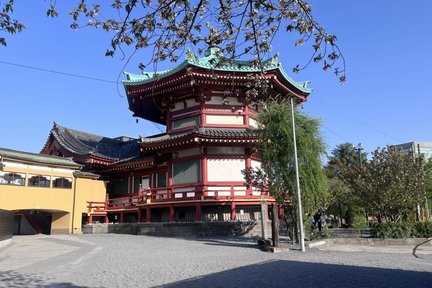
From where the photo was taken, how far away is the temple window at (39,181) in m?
28.1

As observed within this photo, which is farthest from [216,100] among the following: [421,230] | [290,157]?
[421,230]

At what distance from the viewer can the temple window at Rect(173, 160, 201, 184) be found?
25.2m

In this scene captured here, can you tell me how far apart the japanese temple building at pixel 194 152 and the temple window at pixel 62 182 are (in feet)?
7.23

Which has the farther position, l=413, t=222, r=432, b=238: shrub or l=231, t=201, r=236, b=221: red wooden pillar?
l=231, t=201, r=236, b=221: red wooden pillar

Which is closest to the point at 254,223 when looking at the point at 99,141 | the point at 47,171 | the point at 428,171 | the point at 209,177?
the point at 209,177

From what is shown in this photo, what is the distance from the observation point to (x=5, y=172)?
2659 centimetres

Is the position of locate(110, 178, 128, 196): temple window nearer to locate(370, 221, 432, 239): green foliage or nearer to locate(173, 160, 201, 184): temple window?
locate(173, 160, 201, 184): temple window

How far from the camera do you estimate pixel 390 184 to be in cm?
2159

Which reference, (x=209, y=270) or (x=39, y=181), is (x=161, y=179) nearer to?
(x=39, y=181)

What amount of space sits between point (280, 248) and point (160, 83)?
15258 mm

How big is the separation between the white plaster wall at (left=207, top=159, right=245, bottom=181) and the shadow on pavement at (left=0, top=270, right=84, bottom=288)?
15616 mm

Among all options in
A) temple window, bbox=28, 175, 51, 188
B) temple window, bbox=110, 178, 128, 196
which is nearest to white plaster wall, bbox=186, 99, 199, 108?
temple window, bbox=110, 178, 128, 196

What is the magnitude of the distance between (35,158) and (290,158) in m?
20.7

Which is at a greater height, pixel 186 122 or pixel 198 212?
pixel 186 122
